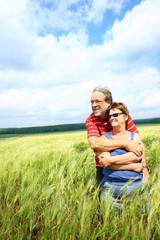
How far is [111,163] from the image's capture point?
1.50 metres

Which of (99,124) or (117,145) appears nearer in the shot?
(117,145)

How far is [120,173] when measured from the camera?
4.91 ft

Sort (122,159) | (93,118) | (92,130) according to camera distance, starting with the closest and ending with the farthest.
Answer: (122,159)
(92,130)
(93,118)

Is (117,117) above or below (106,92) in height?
below

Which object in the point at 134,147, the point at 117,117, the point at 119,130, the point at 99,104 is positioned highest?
the point at 99,104

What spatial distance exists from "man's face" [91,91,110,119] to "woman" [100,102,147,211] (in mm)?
235

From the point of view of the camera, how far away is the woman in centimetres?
143

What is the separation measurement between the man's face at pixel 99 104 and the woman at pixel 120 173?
235 millimetres

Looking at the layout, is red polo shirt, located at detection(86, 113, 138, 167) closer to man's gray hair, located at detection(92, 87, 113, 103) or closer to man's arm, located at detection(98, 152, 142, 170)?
man's gray hair, located at detection(92, 87, 113, 103)

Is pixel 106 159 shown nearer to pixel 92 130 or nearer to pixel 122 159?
pixel 122 159

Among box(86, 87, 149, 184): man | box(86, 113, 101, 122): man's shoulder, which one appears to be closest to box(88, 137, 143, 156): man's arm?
box(86, 87, 149, 184): man

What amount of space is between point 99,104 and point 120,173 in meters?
0.81

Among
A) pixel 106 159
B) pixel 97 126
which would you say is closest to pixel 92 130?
pixel 97 126

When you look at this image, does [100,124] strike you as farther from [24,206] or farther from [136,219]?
[24,206]
